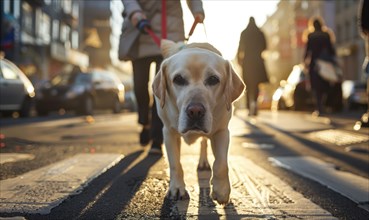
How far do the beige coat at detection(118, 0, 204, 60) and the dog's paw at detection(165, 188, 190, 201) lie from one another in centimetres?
275

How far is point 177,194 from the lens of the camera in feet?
11.0

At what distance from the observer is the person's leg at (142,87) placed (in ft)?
20.3

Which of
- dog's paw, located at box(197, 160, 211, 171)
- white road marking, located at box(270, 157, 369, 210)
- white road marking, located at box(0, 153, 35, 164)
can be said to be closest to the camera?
white road marking, located at box(270, 157, 369, 210)

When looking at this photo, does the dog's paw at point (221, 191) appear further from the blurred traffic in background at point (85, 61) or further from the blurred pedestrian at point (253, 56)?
the blurred pedestrian at point (253, 56)

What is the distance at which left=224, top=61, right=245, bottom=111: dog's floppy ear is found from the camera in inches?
138

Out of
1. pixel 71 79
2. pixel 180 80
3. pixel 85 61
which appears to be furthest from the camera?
pixel 85 61

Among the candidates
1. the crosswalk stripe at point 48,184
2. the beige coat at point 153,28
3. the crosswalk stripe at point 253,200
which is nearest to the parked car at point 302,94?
the beige coat at point 153,28

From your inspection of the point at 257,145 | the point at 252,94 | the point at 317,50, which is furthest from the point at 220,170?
the point at 252,94

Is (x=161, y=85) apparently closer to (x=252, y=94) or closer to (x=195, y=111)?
(x=195, y=111)

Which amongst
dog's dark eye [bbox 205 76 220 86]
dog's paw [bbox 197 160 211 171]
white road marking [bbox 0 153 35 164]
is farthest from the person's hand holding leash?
dog's dark eye [bbox 205 76 220 86]

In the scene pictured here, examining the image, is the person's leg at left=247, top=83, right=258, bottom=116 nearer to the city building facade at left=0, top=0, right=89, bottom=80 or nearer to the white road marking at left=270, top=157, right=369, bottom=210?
the white road marking at left=270, top=157, right=369, bottom=210

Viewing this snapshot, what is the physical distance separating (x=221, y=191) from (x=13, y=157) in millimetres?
2721

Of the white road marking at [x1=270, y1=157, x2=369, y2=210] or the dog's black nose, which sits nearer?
the dog's black nose

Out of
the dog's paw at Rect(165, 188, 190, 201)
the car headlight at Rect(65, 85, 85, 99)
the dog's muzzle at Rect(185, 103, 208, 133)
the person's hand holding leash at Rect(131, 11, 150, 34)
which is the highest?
the person's hand holding leash at Rect(131, 11, 150, 34)
